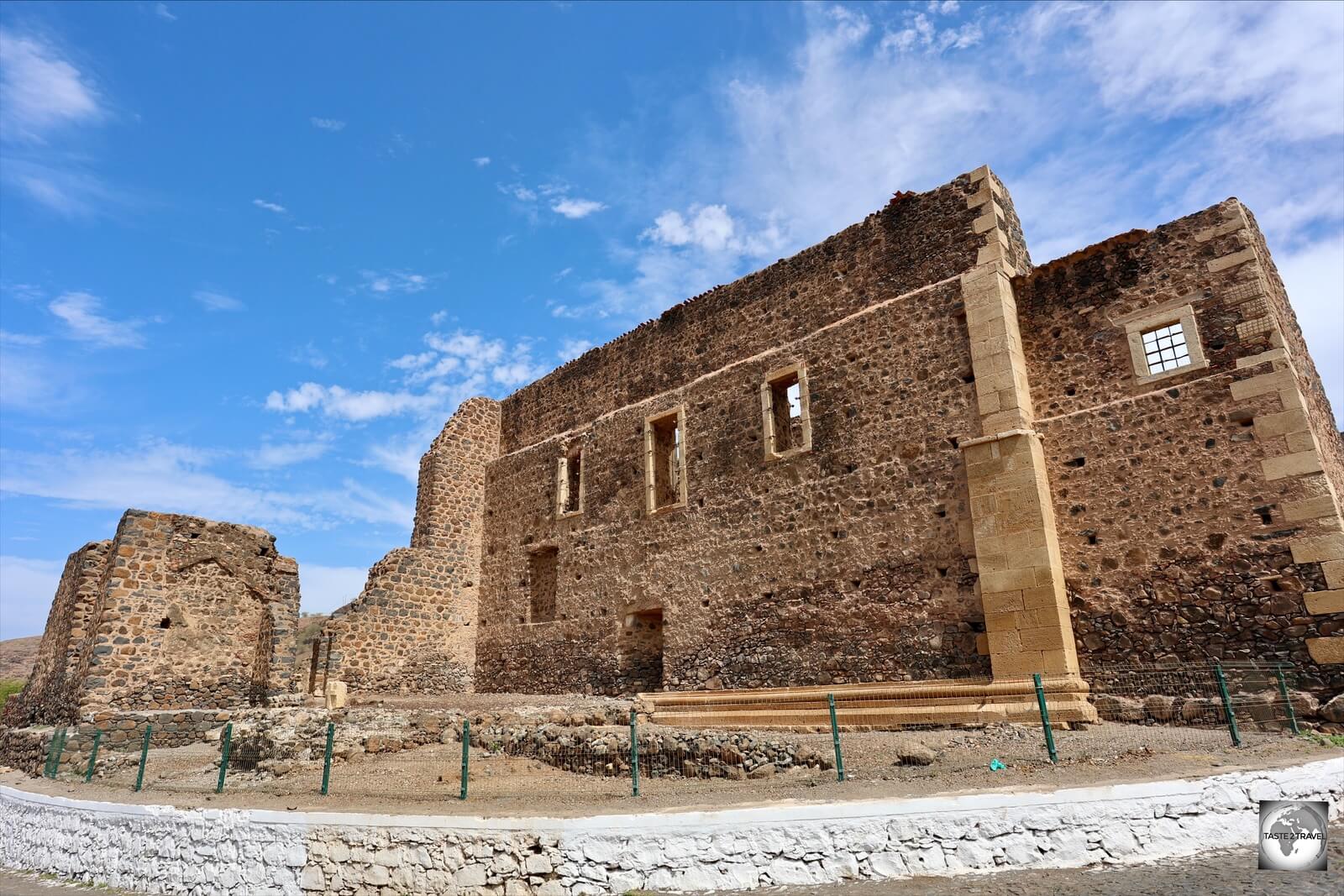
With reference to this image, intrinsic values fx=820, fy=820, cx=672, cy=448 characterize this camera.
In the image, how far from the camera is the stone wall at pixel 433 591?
1698 cm

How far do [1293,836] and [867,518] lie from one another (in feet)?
20.8

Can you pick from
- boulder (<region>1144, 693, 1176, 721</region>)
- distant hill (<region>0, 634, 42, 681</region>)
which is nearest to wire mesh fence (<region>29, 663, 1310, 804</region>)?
boulder (<region>1144, 693, 1176, 721</region>)

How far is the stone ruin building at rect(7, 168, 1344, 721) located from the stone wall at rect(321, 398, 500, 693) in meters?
0.07

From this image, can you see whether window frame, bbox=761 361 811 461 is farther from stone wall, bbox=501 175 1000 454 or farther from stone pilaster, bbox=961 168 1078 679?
stone pilaster, bbox=961 168 1078 679

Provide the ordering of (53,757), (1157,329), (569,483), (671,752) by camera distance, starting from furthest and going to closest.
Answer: (569,483) → (53,757) → (1157,329) → (671,752)

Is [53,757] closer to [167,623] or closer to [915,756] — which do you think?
[167,623]

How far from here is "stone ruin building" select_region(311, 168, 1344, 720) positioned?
927 cm

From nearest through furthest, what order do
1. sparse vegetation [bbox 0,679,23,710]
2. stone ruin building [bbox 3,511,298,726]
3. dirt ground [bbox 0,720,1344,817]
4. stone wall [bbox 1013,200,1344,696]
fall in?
1. dirt ground [bbox 0,720,1344,817]
2. stone wall [bbox 1013,200,1344,696]
3. stone ruin building [bbox 3,511,298,726]
4. sparse vegetation [bbox 0,679,23,710]

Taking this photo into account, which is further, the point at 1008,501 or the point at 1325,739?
the point at 1008,501

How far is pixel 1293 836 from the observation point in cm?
593

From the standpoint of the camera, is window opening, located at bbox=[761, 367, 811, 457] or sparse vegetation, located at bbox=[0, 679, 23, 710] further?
sparse vegetation, located at bbox=[0, 679, 23, 710]

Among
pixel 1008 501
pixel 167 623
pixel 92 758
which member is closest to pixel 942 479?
pixel 1008 501

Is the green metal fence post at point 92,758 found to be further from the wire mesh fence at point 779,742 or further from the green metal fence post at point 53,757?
the green metal fence post at point 53,757

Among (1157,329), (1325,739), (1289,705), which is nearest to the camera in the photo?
(1325,739)
